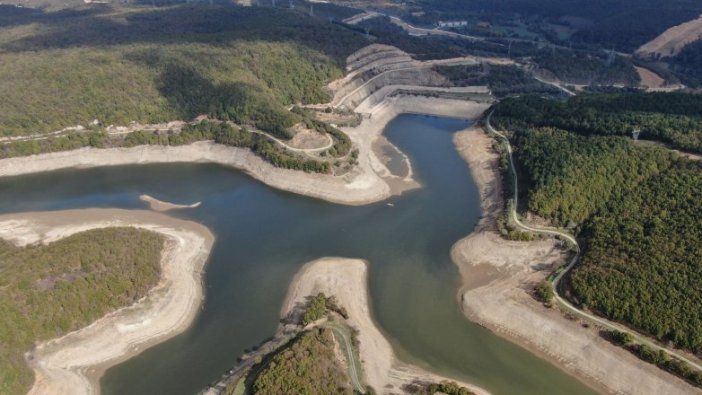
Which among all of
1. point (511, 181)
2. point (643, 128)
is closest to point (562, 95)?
point (643, 128)

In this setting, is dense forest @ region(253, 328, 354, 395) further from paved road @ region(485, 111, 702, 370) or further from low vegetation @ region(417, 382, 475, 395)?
paved road @ region(485, 111, 702, 370)

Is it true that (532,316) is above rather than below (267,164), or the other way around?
below

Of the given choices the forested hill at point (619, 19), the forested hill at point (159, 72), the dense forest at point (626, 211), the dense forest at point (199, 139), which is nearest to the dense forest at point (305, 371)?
the dense forest at point (626, 211)

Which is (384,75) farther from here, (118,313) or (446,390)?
(446,390)

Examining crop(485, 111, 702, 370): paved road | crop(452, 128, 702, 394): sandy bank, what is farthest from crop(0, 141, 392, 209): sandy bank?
crop(485, 111, 702, 370): paved road

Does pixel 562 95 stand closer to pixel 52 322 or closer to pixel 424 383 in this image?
pixel 424 383

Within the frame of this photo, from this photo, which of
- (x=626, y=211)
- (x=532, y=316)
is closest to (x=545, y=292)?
(x=532, y=316)
